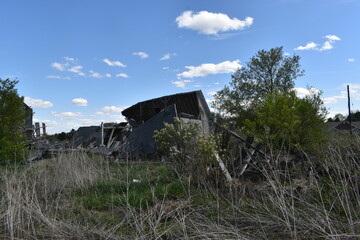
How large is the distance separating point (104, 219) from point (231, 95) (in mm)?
28840

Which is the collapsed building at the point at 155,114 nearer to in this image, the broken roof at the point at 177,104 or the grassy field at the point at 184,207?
the broken roof at the point at 177,104

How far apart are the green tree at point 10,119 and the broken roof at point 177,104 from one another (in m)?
11.4

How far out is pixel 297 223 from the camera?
2.81 meters

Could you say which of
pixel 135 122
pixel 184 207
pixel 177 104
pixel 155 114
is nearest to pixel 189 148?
pixel 184 207

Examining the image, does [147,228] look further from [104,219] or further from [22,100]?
[22,100]

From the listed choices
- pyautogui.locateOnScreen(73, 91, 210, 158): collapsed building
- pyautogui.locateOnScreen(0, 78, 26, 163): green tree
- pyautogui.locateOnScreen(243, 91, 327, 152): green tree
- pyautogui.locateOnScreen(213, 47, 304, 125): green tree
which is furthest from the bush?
pyautogui.locateOnScreen(213, 47, 304, 125): green tree

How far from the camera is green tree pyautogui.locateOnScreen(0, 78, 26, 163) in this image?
26.5ft

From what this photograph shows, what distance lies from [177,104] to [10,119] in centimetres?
1291

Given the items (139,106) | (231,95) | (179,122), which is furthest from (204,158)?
(231,95)

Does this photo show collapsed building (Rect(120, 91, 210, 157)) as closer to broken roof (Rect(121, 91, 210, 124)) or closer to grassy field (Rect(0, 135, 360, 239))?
broken roof (Rect(121, 91, 210, 124))

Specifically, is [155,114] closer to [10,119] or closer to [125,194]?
[10,119]

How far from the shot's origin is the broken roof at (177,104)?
19.8m

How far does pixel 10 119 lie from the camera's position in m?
8.53

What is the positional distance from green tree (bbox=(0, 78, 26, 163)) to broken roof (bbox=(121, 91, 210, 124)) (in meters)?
11.4
